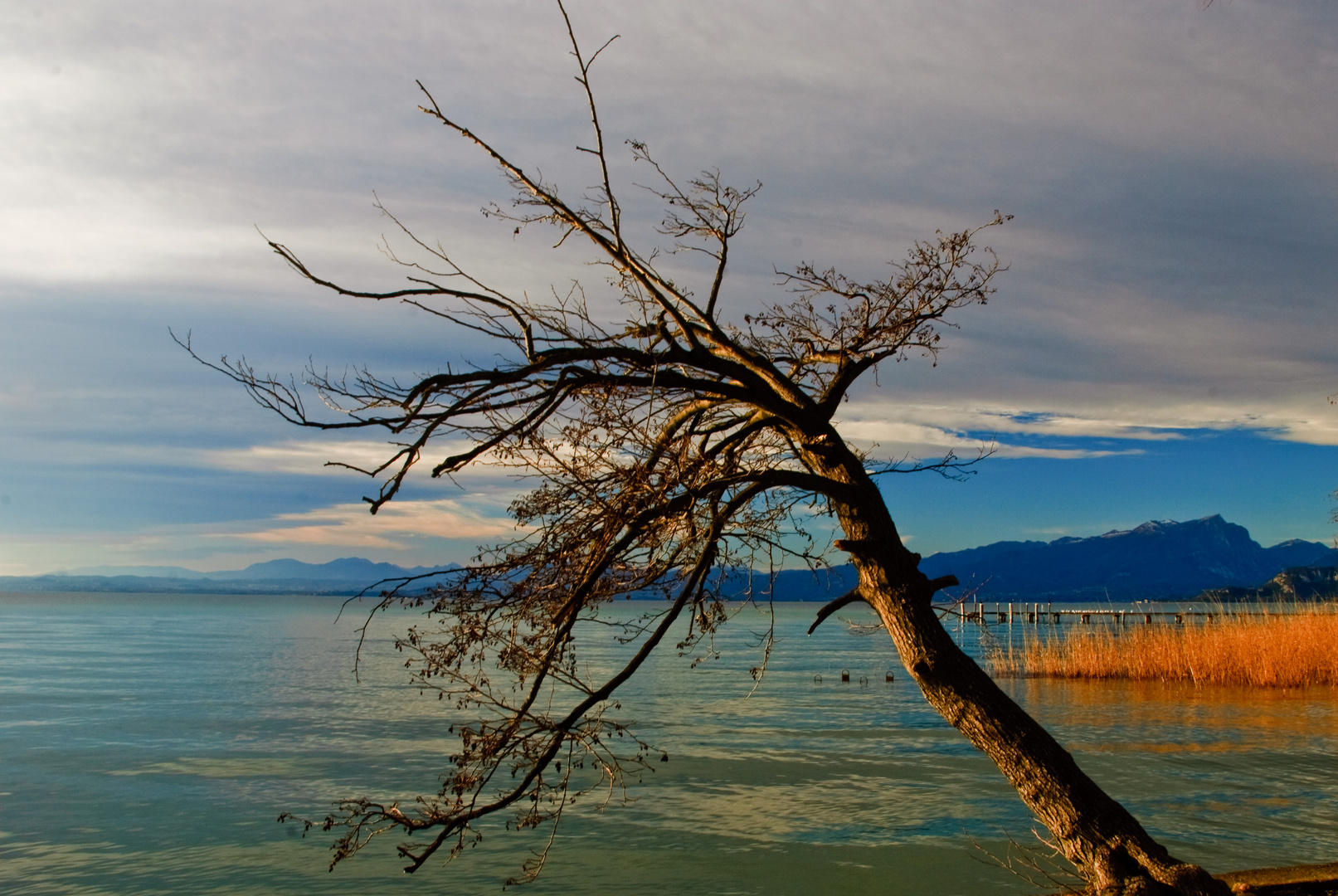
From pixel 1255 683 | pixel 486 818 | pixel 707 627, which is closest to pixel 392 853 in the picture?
pixel 486 818

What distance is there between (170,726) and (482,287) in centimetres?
2552

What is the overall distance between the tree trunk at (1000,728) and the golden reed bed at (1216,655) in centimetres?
2698

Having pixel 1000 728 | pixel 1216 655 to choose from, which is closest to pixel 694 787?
pixel 1000 728

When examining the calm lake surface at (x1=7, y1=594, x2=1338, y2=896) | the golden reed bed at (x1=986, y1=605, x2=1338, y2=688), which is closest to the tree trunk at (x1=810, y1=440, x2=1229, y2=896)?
the calm lake surface at (x1=7, y1=594, x2=1338, y2=896)

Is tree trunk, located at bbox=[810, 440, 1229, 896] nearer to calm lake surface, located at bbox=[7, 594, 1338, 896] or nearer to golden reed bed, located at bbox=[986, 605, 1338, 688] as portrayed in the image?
calm lake surface, located at bbox=[7, 594, 1338, 896]

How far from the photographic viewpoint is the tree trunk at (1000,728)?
220 inches

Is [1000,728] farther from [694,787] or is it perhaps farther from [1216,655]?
[1216,655]

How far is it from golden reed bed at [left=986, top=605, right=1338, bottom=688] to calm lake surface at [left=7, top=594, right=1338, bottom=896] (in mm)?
1277

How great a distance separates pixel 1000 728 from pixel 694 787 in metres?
12.4

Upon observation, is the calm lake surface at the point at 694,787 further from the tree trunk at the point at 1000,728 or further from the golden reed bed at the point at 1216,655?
the tree trunk at the point at 1000,728

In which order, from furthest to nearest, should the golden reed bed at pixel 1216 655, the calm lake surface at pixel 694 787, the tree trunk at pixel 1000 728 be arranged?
the golden reed bed at pixel 1216 655 → the calm lake surface at pixel 694 787 → the tree trunk at pixel 1000 728

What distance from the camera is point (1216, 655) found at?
2966 cm

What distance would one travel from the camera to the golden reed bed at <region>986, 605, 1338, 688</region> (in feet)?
91.8

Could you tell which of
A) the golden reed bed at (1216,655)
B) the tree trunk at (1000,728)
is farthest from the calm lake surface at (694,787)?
the tree trunk at (1000,728)
